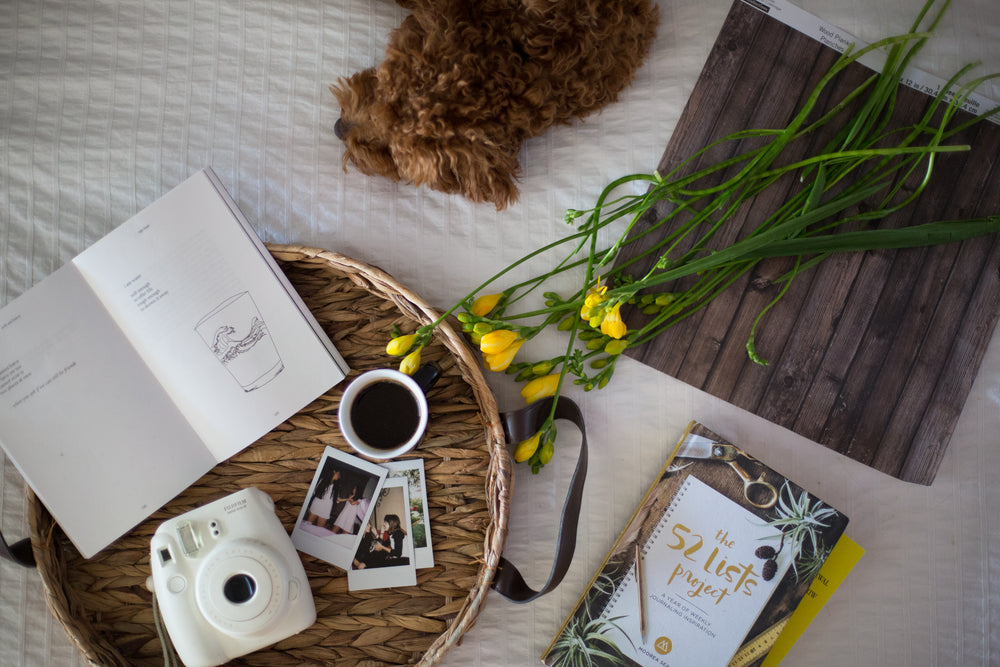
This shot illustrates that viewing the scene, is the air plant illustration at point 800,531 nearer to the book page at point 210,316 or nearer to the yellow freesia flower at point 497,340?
the yellow freesia flower at point 497,340

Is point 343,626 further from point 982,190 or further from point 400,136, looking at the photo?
point 982,190

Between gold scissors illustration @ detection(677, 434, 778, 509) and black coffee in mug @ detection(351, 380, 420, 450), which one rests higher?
gold scissors illustration @ detection(677, 434, 778, 509)

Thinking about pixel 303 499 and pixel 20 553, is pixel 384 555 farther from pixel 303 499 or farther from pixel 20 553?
pixel 20 553

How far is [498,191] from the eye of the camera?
0.81 metres

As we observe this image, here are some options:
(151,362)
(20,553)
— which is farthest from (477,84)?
(20,553)

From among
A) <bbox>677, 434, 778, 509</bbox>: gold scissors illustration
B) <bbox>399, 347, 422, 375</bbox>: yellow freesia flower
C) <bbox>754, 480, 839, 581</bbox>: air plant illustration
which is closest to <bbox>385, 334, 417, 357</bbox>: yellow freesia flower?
<bbox>399, 347, 422, 375</bbox>: yellow freesia flower

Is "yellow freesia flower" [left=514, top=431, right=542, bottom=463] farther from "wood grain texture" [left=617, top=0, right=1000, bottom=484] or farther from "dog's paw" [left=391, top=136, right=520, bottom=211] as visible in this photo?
"dog's paw" [left=391, top=136, right=520, bottom=211]

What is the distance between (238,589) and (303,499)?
0.14 meters

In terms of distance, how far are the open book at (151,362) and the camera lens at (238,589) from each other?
156mm

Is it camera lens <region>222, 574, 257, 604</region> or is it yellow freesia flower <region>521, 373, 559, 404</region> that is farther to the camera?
yellow freesia flower <region>521, 373, 559, 404</region>

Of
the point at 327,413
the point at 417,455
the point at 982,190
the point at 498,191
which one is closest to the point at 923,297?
the point at 982,190

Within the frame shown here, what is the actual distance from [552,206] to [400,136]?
25 centimetres

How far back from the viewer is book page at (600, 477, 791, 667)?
2.70 feet

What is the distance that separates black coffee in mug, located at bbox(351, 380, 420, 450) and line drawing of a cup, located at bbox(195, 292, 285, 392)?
0.38ft
